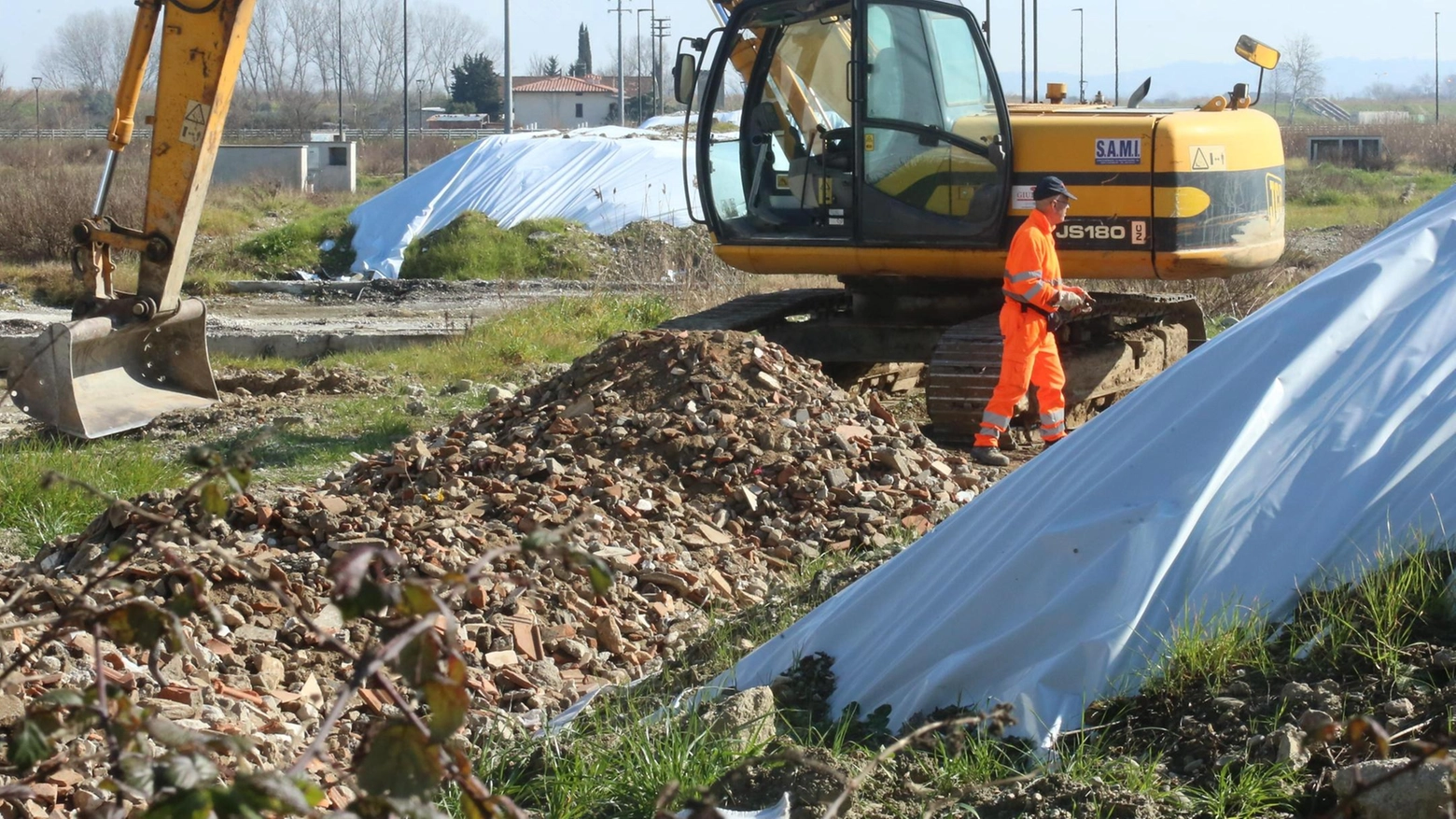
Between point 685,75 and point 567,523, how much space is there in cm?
630

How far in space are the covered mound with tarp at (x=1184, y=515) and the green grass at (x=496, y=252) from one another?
1961 cm

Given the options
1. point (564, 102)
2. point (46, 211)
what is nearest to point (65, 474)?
point (46, 211)

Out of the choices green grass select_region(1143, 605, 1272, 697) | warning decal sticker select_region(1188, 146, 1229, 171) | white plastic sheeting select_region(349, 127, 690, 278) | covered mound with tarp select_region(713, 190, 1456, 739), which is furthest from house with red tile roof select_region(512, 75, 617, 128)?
green grass select_region(1143, 605, 1272, 697)

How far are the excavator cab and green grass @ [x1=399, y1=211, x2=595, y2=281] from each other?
45.1 feet

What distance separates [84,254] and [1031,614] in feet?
25.0

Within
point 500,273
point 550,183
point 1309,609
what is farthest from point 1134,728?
point 550,183

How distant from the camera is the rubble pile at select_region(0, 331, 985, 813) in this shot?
15.8ft

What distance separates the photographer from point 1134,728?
361 cm

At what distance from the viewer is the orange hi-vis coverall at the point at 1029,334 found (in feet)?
28.0

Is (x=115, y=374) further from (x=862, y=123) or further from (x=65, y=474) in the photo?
(x=862, y=123)

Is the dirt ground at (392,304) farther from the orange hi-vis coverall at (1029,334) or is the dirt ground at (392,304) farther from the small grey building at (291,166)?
the small grey building at (291,166)

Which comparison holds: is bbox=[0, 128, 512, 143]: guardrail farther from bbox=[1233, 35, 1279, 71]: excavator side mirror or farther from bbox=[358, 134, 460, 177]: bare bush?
bbox=[1233, 35, 1279, 71]: excavator side mirror

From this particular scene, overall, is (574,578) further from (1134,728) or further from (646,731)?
(1134,728)

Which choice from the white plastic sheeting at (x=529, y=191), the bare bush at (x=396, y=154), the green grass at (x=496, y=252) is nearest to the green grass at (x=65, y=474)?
the green grass at (x=496, y=252)
